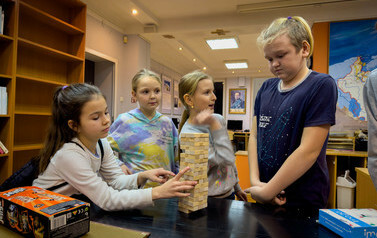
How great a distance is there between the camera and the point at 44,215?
0.62 meters

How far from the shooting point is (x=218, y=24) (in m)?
4.75

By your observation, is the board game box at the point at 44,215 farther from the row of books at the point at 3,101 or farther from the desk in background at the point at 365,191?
the desk in background at the point at 365,191

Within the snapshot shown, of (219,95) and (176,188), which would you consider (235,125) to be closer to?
(219,95)

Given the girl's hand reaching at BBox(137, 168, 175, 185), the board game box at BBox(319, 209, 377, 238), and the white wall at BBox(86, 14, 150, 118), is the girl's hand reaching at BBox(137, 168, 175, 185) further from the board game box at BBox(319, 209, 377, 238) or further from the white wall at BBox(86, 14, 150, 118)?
the white wall at BBox(86, 14, 150, 118)

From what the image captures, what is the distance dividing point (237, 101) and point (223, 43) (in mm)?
4575

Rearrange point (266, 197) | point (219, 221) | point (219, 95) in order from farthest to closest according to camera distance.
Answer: point (219, 95) → point (266, 197) → point (219, 221)

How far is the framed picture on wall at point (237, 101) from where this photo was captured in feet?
32.7

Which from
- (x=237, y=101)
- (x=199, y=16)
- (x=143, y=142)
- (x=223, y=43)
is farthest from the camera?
(x=237, y=101)

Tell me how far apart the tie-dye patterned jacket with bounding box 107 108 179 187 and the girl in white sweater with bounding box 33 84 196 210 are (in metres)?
0.34

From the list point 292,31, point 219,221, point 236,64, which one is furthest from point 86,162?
point 236,64

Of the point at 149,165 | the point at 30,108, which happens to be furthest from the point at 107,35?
the point at 149,165

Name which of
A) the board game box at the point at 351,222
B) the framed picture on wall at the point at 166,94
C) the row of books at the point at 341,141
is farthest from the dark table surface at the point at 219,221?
the framed picture on wall at the point at 166,94

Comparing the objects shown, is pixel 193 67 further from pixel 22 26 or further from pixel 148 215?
pixel 148 215

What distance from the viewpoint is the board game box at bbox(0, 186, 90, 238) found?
0.62 meters
